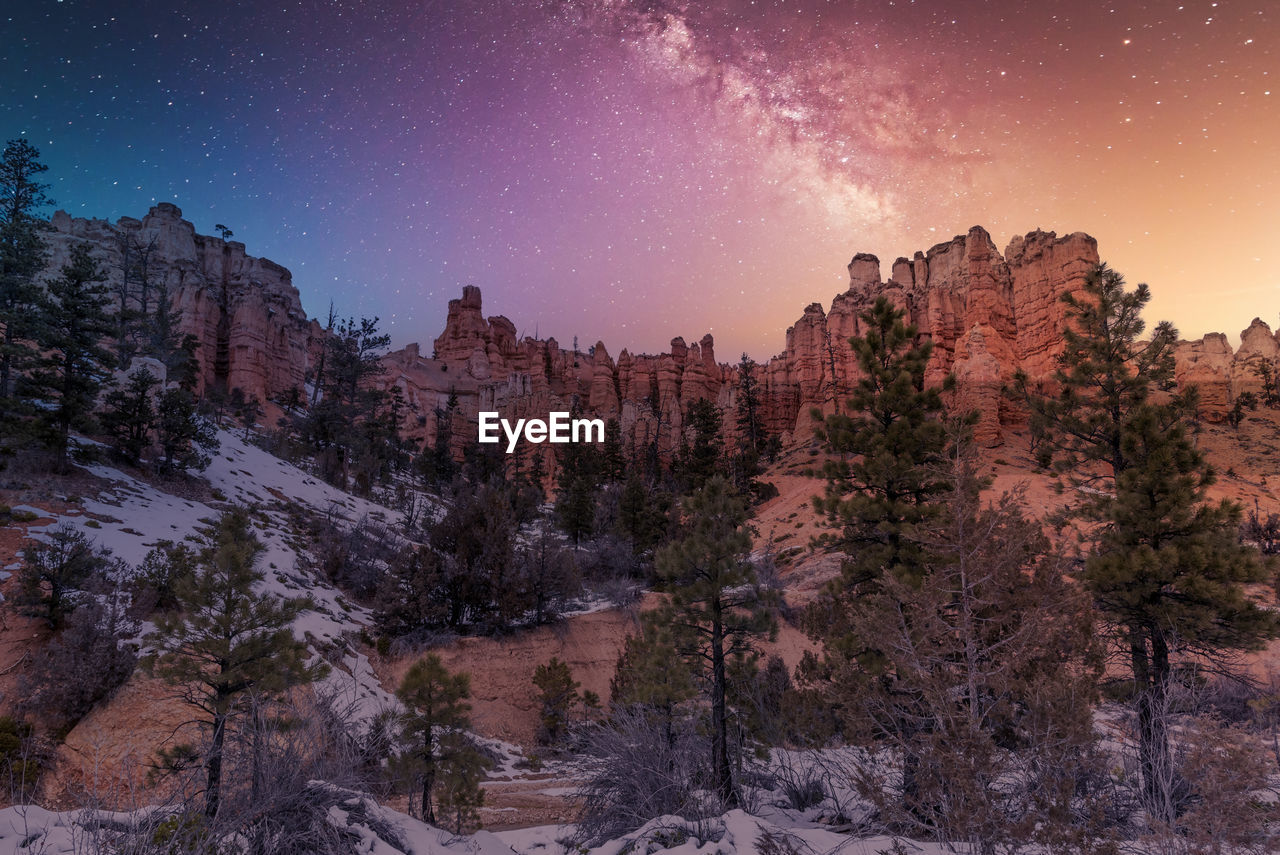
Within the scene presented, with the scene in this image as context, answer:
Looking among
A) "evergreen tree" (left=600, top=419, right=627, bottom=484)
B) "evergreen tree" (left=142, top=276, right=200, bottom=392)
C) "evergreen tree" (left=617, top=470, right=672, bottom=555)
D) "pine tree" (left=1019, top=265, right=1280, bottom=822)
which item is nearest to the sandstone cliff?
"evergreen tree" (left=600, top=419, right=627, bottom=484)

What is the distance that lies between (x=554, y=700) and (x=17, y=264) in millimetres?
27277

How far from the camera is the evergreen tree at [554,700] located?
902 inches

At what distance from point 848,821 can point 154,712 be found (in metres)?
16.2

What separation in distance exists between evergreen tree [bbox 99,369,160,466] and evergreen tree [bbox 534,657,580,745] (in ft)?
63.8

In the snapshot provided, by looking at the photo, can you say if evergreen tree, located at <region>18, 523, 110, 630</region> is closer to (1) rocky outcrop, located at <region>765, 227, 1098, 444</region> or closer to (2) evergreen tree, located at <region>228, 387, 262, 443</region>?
(2) evergreen tree, located at <region>228, 387, 262, 443</region>

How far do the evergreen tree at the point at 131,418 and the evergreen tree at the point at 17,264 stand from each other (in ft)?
9.53

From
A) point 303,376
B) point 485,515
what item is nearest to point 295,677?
point 485,515

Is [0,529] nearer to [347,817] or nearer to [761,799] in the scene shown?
[347,817]

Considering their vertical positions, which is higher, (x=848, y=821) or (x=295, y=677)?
(x=295, y=677)

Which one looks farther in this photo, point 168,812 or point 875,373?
point 875,373

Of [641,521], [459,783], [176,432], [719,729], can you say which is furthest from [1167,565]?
[176,432]

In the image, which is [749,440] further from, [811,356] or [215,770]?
[215,770]

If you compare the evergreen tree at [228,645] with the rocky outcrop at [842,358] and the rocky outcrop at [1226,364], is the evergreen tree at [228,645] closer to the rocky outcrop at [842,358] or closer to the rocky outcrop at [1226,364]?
the rocky outcrop at [842,358]

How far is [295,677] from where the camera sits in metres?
10.2
